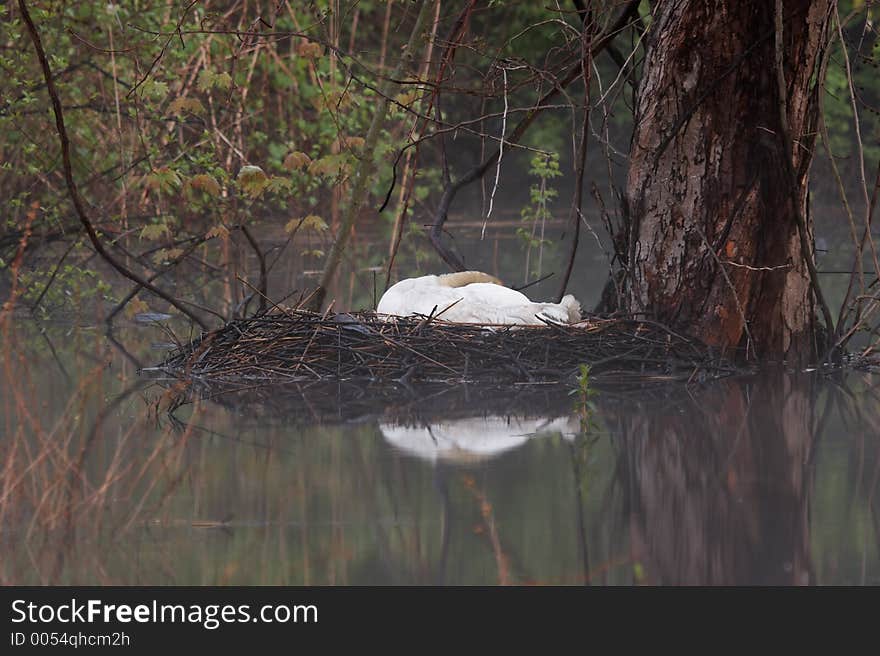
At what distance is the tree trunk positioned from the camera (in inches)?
257

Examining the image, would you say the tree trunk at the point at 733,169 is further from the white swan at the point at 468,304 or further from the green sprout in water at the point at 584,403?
the green sprout in water at the point at 584,403

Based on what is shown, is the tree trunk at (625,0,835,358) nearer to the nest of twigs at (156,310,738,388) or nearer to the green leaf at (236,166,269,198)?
the nest of twigs at (156,310,738,388)

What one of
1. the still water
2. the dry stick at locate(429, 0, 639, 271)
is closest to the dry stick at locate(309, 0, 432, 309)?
the dry stick at locate(429, 0, 639, 271)

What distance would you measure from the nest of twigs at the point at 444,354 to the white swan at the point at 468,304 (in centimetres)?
12

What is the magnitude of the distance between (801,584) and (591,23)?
13.8ft

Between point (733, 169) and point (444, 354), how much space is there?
1594 millimetres

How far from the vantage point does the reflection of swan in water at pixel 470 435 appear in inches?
195

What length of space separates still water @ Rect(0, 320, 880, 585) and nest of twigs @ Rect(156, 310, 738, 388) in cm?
21

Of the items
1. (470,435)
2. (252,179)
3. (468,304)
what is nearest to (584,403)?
(470,435)

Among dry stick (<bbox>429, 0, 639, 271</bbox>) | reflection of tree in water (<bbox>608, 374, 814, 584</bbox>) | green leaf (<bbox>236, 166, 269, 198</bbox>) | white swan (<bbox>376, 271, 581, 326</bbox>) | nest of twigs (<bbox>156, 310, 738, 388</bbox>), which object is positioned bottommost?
reflection of tree in water (<bbox>608, 374, 814, 584</bbox>)

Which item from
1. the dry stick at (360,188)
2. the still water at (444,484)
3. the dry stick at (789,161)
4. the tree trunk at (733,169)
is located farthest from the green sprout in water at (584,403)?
the dry stick at (360,188)

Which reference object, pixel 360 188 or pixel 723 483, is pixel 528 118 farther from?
pixel 723 483
